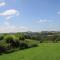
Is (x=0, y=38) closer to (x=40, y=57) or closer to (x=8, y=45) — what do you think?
(x=8, y=45)

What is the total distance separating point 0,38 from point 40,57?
7798mm

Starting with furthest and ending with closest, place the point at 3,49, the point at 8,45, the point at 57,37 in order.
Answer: the point at 57,37
the point at 8,45
the point at 3,49

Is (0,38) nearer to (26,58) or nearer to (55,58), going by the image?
(26,58)

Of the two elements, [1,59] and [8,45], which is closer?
[1,59]

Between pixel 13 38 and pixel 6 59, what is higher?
pixel 13 38

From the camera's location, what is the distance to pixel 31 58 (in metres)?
13.0

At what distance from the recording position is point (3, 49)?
15.7 meters

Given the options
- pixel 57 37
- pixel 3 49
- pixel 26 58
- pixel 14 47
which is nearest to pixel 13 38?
pixel 14 47

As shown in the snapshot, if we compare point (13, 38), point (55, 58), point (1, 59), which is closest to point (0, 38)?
point (13, 38)

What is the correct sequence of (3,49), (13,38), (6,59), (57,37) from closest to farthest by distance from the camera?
(6,59)
(3,49)
(13,38)
(57,37)

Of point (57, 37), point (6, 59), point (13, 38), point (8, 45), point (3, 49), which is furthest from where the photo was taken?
point (57, 37)

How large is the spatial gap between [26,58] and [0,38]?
24.5 feet

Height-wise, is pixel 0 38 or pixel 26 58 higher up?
pixel 0 38

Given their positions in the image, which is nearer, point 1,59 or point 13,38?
point 1,59
